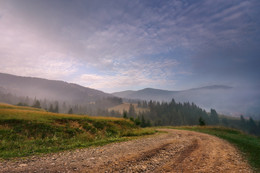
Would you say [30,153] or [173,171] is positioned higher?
[173,171]

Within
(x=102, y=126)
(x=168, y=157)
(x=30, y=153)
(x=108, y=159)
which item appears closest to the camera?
(x=108, y=159)

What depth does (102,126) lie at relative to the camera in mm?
22828

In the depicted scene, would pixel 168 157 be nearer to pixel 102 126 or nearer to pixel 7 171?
pixel 7 171

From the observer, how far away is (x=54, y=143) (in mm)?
12734

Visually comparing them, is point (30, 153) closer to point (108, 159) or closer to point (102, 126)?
point (108, 159)

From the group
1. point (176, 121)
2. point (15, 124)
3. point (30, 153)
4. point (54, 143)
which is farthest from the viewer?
point (176, 121)

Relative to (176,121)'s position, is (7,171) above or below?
above

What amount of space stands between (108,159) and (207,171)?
19.3ft

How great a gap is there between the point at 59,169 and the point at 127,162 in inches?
149

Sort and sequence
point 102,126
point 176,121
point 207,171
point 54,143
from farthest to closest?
point 176,121 → point 102,126 → point 54,143 → point 207,171

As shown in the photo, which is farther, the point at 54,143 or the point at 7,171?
the point at 54,143

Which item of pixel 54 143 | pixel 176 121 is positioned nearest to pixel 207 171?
pixel 54 143

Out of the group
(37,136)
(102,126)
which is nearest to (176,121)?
(102,126)

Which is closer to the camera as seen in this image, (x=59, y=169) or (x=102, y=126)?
(x=59, y=169)
